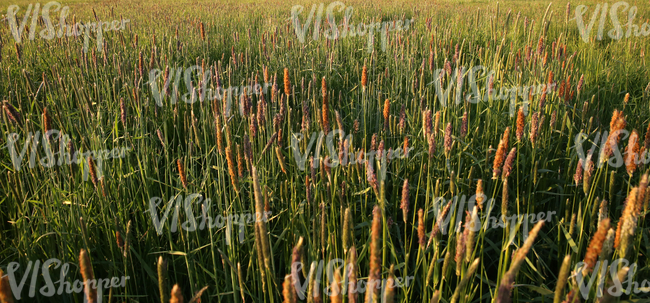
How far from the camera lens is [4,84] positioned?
2934mm

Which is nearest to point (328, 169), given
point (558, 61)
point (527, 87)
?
point (527, 87)

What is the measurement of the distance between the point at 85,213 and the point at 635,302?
187 centimetres
